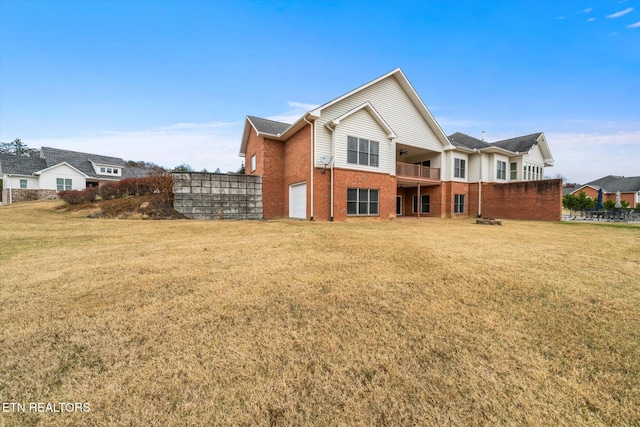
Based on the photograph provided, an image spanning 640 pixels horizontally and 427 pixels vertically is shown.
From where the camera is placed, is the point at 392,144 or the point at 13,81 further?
the point at 392,144

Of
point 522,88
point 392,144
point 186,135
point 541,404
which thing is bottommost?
point 541,404

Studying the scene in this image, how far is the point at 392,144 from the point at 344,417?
16.4 meters

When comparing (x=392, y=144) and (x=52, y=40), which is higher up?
(x=52, y=40)

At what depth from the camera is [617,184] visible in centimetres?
4516

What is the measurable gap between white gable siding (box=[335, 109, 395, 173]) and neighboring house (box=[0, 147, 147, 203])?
2746cm

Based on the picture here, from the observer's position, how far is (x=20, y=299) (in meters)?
3.19

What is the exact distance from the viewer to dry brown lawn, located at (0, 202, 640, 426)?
162 centimetres

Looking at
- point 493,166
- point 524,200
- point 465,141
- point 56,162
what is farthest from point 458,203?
point 56,162

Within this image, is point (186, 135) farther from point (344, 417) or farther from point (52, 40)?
point (344, 417)

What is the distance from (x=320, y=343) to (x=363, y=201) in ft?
41.6

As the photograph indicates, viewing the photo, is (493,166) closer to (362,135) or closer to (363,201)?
A: (362,135)

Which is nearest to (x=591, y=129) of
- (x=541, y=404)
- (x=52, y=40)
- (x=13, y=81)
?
(x=541, y=404)

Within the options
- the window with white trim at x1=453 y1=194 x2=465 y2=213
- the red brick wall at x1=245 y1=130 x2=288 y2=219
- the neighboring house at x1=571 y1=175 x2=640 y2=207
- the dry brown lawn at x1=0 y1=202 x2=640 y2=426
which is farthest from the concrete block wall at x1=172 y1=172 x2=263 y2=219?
the neighboring house at x1=571 y1=175 x2=640 y2=207

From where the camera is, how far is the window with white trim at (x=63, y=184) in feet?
95.6
